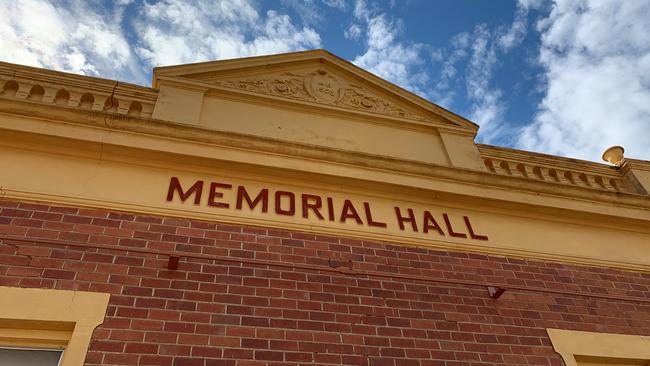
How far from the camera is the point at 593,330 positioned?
4.79m

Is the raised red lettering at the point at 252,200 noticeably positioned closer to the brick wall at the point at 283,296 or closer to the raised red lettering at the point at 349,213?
the brick wall at the point at 283,296

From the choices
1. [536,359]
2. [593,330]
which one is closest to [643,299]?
[593,330]

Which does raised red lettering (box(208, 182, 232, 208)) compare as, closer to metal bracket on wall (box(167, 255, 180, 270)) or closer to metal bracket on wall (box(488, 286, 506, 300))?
metal bracket on wall (box(167, 255, 180, 270))

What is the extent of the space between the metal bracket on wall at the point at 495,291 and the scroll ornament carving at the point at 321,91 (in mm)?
2875

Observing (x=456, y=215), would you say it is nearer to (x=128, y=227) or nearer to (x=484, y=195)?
(x=484, y=195)

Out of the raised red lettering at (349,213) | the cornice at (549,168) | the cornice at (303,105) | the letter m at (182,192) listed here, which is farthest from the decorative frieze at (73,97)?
the cornice at (549,168)

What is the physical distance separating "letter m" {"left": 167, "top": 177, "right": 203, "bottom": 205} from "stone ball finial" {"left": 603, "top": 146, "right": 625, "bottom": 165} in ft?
19.6

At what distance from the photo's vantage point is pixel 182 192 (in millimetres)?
4781

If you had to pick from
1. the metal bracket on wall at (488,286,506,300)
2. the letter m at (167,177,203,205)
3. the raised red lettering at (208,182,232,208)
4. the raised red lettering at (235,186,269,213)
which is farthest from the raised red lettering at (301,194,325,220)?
the metal bracket on wall at (488,286,506,300)

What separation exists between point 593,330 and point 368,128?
3495 millimetres

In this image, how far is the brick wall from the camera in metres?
3.75

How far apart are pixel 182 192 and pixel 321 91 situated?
9.20ft

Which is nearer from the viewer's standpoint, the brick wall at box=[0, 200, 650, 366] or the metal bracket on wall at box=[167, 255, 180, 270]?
the brick wall at box=[0, 200, 650, 366]

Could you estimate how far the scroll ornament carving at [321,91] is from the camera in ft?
21.4
